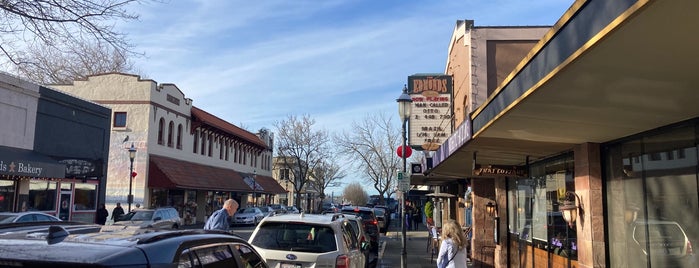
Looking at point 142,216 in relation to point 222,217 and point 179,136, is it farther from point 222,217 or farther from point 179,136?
point 222,217

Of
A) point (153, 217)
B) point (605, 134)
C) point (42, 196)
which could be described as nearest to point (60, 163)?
point (42, 196)

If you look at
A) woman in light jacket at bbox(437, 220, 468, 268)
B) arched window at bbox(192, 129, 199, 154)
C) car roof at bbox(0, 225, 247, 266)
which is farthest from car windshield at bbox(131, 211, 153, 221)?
car roof at bbox(0, 225, 247, 266)

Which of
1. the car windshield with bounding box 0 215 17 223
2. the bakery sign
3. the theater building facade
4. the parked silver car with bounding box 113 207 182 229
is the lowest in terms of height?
the parked silver car with bounding box 113 207 182 229

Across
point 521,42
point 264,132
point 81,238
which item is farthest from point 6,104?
point 264,132

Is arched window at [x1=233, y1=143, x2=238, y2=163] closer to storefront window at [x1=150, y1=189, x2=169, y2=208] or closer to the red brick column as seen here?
storefront window at [x1=150, y1=189, x2=169, y2=208]

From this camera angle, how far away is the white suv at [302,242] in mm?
7277

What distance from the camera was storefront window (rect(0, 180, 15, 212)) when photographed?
67.2 ft

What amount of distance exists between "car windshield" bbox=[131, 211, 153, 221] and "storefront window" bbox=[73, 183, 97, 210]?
395cm

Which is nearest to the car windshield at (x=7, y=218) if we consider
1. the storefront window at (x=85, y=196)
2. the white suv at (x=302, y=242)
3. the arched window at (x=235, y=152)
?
the white suv at (x=302, y=242)

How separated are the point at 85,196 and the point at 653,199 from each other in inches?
1005

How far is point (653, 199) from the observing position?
21.2ft

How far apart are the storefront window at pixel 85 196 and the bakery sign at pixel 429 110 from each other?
1618 cm

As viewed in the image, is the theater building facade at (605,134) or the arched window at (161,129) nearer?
the theater building facade at (605,134)

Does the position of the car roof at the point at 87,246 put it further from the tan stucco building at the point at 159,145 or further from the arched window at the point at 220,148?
the arched window at the point at 220,148
